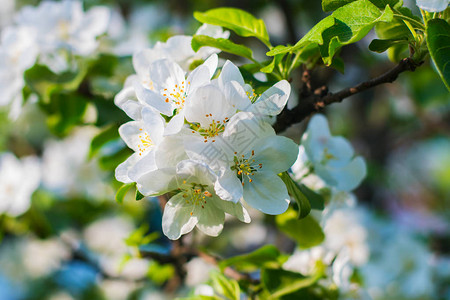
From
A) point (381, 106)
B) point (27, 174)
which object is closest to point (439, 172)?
point (381, 106)

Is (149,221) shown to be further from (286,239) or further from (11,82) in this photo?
(11,82)

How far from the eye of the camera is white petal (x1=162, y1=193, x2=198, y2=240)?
2.34 feet

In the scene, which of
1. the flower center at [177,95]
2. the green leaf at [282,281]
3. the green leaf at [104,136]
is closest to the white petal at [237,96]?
the flower center at [177,95]

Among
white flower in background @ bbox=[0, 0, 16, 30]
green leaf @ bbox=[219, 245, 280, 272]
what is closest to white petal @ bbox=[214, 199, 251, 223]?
green leaf @ bbox=[219, 245, 280, 272]

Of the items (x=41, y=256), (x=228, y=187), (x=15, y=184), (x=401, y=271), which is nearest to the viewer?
(x=228, y=187)

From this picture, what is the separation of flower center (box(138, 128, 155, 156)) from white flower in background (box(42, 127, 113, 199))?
1334mm

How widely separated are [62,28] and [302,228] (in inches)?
39.2

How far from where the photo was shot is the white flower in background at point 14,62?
1.21m

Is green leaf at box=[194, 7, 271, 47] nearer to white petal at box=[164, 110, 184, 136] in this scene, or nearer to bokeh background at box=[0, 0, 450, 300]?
white petal at box=[164, 110, 184, 136]

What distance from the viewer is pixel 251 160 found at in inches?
27.4

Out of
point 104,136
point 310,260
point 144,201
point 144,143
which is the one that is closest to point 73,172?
point 144,201

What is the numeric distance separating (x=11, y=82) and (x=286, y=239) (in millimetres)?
1360

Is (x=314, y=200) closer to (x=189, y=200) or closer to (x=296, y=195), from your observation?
(x=296, y=195)

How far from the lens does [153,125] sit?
65cm
